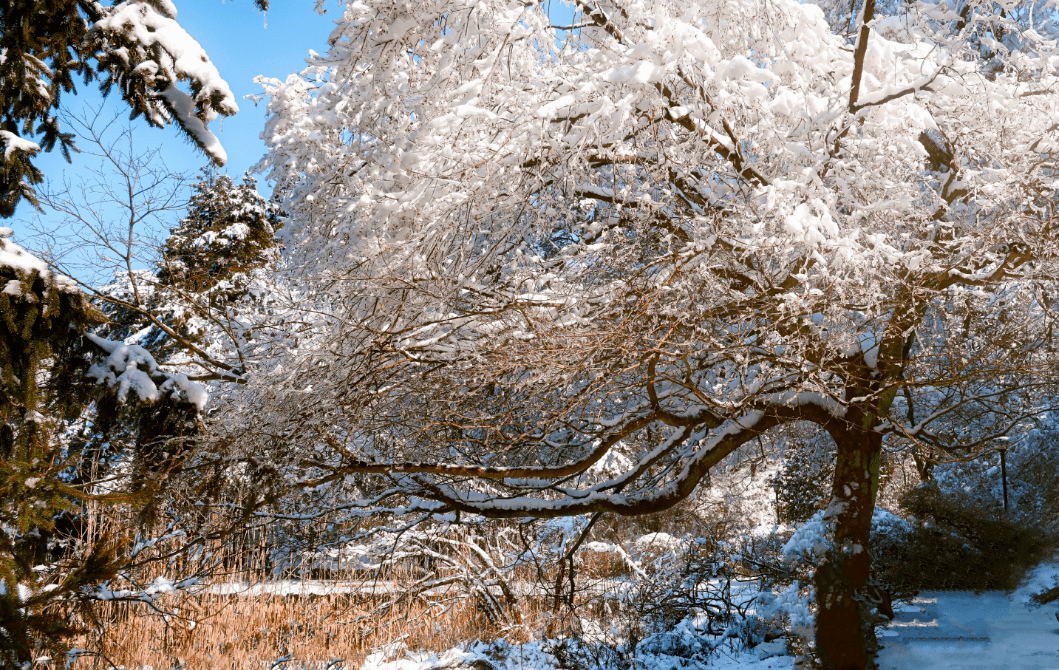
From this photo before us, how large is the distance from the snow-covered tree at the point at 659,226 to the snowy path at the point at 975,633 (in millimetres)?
1367

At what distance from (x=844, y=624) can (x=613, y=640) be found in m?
2.29

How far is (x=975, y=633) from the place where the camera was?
→ 6871mm

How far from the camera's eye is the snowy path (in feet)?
20.0

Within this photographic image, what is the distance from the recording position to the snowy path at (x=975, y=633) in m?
6.11

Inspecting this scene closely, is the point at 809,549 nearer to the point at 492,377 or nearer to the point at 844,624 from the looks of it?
the point at 844,624

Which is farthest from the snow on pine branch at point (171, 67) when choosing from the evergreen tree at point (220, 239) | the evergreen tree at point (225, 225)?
the evergreen tree at point (225, 225)

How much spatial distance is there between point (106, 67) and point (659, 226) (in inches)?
150

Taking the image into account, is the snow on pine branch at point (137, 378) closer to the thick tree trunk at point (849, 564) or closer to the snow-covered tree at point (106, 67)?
the snow-covered tree at point (106, 67)

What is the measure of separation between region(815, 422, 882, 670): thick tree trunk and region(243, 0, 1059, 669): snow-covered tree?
22 millimetres

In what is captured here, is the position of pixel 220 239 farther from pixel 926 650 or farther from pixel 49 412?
pixel 926 650

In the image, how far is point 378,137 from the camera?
16.3 feet

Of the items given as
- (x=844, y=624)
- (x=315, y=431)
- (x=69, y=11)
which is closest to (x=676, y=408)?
(x=844, y=624)

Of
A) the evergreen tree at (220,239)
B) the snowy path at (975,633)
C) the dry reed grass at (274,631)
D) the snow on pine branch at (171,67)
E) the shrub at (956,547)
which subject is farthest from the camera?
the evergreen tree at (220,239)

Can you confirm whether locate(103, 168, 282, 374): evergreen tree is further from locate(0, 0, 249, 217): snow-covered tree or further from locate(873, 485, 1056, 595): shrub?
locate(873, 485, 1056, 595): shrub
